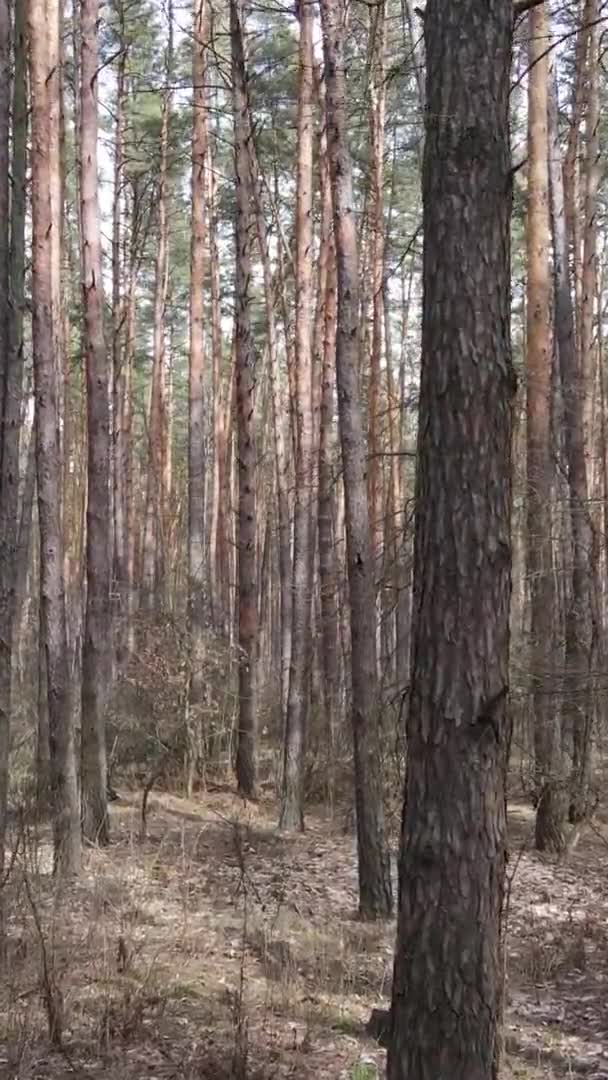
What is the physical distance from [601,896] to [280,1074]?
14.2 ft

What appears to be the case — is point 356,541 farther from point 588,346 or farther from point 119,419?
point 119,419

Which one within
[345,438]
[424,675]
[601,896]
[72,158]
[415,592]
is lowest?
[601,896]

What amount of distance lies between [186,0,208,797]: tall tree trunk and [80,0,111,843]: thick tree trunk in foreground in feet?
7.81

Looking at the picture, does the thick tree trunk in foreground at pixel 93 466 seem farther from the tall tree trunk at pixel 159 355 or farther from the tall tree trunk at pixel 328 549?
the tall tree trunk at pixel 159 355

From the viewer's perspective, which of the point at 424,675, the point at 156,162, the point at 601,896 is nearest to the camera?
the point at 424,675

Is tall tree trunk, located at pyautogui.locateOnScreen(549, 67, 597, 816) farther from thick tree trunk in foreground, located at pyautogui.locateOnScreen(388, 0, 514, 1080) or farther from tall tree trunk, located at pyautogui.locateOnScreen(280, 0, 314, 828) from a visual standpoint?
thick tree trunk in foreground, located at pyautogui.locateOnScreen(388, 0, 514, 1080)

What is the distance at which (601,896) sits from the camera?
7.93 m

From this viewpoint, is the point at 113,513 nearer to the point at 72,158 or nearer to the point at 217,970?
the point at 72,158

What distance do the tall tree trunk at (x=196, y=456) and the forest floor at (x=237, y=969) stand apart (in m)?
2.55

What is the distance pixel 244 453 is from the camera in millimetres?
10766

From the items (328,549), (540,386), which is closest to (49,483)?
(540,386)

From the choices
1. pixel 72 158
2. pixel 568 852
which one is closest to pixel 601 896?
pixel 568 852

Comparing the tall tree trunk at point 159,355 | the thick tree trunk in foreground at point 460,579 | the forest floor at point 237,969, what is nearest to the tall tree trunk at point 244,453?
the forest floor at point 237,969

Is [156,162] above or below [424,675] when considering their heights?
above
